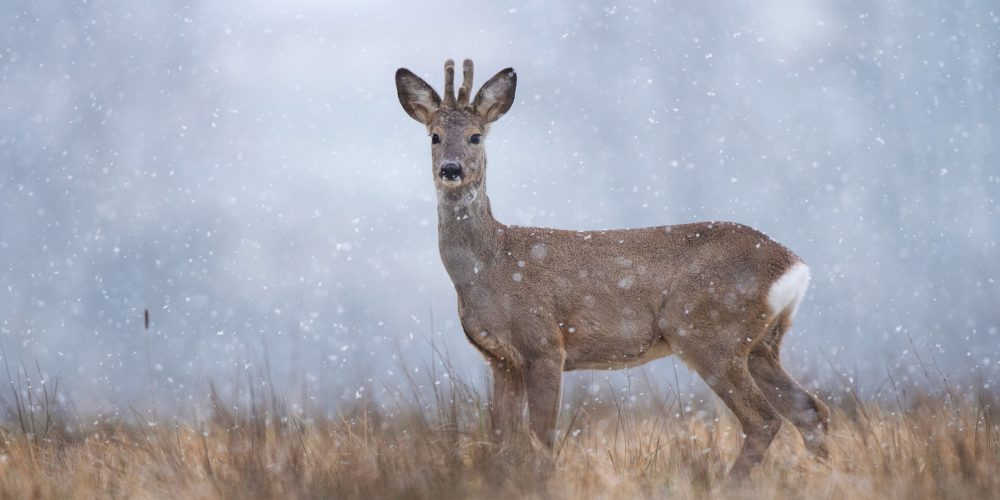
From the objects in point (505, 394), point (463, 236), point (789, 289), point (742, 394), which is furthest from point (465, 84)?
point (742, 394)

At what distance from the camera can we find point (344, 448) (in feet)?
18.9

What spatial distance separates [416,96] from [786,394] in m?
3.07

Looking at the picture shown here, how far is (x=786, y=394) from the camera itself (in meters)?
6.70

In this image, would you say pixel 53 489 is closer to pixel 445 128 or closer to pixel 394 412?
pixel 394 412

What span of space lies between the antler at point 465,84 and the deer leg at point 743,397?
226cm

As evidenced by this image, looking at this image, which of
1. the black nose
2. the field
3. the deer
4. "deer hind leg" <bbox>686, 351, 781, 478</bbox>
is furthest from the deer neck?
"deer hind leg" <bbox>686, 351, 781, 478</bbox>

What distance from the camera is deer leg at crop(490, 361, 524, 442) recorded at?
5801mm

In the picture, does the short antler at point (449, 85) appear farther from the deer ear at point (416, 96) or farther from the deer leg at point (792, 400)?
the deer leg at point (792, 400)

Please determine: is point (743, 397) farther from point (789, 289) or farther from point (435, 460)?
point (435, 460)

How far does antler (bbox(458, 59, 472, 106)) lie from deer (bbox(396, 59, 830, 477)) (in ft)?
0.29

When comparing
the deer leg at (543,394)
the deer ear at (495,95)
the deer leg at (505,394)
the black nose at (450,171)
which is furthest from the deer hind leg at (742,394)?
the deer ear at (495,95)

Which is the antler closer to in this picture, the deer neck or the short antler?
the short antler

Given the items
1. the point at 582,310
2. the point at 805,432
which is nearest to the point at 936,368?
the point at 805,432

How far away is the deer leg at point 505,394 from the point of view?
19.0ft
